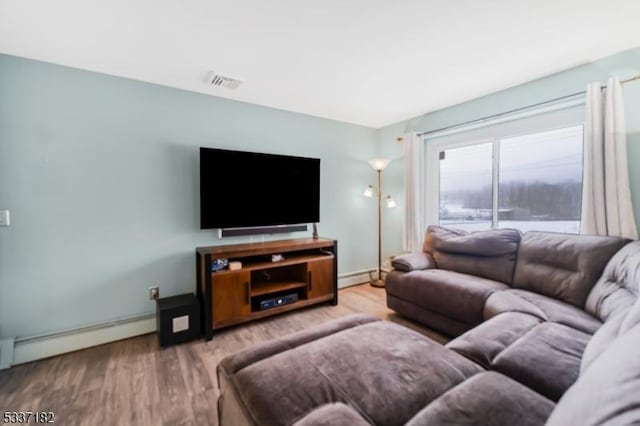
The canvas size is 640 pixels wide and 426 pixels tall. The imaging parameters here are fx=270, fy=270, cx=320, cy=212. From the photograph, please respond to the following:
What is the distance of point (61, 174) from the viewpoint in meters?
2.11

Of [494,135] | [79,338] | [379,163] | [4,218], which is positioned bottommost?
[79,338]

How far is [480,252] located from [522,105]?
1488 millimetres

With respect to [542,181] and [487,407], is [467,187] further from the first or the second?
[487,407]

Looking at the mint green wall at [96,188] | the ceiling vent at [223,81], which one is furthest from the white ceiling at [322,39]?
the mint green wall at [96,188]

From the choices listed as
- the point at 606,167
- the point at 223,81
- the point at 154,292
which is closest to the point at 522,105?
the point at 606,167

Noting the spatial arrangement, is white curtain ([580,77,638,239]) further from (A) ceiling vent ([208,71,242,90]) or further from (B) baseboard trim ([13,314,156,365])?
(B) baseboard trim ([13,314,156,365])

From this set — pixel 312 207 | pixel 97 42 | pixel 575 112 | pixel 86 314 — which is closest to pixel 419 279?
pixel 312 207

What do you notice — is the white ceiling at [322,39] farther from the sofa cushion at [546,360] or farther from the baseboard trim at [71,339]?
the baseboard trim at [71,339]

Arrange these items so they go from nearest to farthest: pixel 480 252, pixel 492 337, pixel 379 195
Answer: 1. pixel 492 337
2. pixel 480 252
3. pixel 379 195

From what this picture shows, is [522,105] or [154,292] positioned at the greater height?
[522,105]

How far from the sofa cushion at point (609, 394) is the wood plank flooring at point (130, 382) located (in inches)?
62.9

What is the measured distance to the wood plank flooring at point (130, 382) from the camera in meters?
1.51

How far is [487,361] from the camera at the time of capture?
1.25 metres

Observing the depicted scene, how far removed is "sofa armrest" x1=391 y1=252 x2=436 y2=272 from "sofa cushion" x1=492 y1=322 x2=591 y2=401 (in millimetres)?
1249
